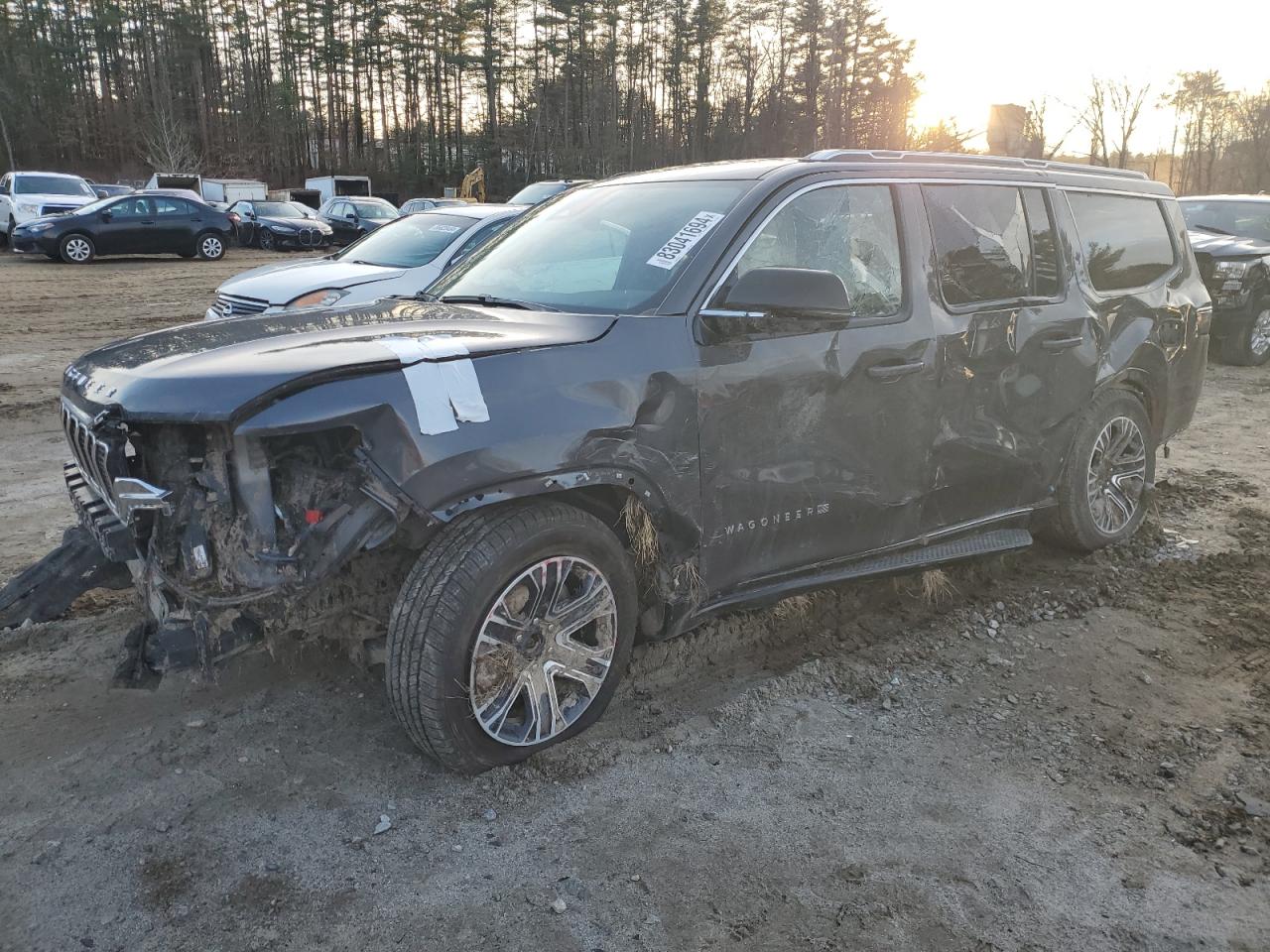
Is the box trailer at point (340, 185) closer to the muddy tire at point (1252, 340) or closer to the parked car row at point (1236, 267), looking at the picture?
the parked car row at point (1236, 267)

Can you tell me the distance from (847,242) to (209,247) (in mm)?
22374

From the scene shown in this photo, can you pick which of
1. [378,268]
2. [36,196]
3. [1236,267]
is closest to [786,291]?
[378,268]

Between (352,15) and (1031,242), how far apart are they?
6670 cm

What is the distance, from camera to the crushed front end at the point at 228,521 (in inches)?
105

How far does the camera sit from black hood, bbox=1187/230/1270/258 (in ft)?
35.0

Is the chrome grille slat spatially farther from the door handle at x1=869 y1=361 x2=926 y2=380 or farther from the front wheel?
the front wheel

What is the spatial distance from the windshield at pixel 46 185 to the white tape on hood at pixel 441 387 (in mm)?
25261

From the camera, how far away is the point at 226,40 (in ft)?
208

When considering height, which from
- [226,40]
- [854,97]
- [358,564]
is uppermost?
[226,40]

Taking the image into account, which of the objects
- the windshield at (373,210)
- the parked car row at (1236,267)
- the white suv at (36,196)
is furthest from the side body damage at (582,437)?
the windshield at (373,210)

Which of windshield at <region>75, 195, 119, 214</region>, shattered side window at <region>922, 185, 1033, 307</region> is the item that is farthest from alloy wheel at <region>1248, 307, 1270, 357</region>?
windshield at <region>75, 195, 119, 214</region>

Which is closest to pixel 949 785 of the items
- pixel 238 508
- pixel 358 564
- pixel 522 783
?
pixel 522 783

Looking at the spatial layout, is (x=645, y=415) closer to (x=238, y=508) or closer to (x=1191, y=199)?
(x=238, y=508)

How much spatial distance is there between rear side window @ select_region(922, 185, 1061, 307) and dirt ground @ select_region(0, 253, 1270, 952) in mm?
1471
